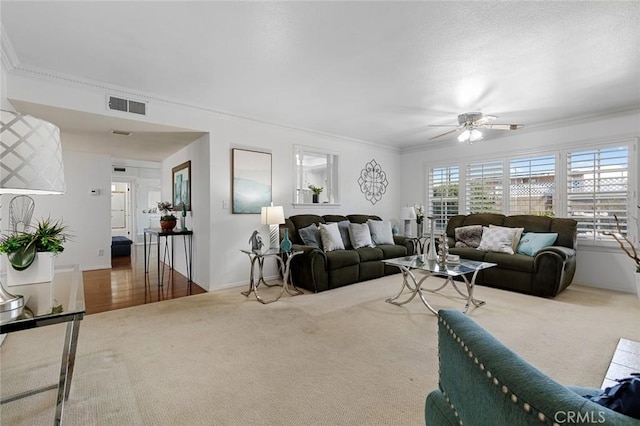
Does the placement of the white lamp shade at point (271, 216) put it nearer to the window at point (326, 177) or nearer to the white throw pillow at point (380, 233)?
the window at point (326, 177)

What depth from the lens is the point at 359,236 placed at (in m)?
5.04

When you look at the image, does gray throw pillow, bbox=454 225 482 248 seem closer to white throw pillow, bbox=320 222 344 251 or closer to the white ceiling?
the white ceiling

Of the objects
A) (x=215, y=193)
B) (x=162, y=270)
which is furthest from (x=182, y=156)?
(x=162, y=270)

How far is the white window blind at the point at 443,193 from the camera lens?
6191 mm

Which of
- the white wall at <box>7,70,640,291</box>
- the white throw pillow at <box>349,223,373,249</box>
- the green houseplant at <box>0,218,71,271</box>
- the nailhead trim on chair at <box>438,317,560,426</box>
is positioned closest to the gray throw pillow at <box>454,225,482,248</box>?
the white wall at <box>7,70,640,291</box>

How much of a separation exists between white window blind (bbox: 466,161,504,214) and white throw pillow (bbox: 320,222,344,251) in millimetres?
2897

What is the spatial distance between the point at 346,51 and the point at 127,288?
14.1ft

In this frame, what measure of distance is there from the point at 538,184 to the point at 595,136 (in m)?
0.98

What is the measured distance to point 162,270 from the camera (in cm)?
561

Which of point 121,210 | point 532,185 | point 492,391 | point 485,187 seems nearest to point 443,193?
point 485,187

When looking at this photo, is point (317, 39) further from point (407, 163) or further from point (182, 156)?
point (407, 163)

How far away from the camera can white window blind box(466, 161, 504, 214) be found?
555 cm

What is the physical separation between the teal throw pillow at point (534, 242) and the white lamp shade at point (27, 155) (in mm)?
5140

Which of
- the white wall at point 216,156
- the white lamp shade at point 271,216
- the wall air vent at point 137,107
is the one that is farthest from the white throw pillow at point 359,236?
the wall air vent at point 137,107
